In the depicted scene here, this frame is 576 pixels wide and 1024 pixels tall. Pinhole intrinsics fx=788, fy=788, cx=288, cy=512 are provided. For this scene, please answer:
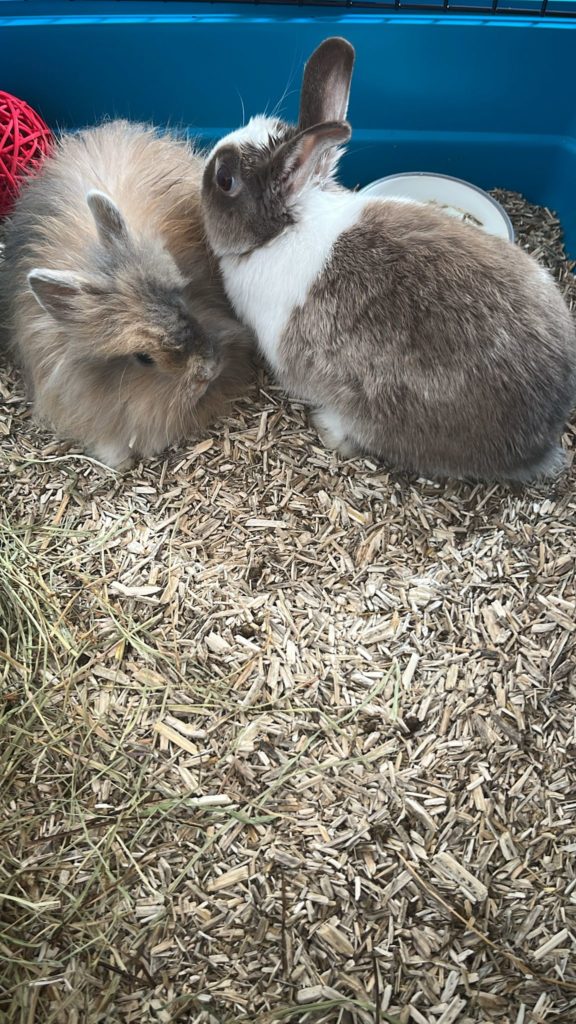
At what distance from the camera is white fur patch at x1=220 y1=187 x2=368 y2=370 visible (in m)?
2.43

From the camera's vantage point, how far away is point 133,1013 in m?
2.05

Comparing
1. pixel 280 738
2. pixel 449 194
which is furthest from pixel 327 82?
pixel 280 738

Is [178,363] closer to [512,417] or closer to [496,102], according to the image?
[512,417]

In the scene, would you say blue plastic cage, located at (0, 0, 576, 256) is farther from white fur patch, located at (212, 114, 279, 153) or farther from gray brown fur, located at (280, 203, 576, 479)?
gray brown fur, located at (280, 203, 576, 479)

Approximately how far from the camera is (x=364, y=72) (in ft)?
10.1

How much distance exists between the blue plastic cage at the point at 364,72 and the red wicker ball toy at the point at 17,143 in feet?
1.23

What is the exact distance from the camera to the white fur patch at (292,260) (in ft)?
7.98

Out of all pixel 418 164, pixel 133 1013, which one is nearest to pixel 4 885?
pixel 133 1013

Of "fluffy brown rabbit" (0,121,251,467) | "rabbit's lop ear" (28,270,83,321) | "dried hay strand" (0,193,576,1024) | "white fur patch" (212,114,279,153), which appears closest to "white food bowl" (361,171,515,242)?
"white fur patch" (212,114,279,153)

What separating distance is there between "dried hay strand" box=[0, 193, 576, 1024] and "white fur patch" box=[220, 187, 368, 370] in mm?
432

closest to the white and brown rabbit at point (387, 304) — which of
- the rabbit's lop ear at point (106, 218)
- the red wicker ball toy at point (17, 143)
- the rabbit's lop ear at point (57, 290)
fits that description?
the rabbit's lop ear at point (106, 218)

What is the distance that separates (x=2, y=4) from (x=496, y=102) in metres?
1.96

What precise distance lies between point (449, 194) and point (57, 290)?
1740 millimetres

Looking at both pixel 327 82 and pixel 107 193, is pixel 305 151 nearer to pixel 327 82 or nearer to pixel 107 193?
pixel 327 82
